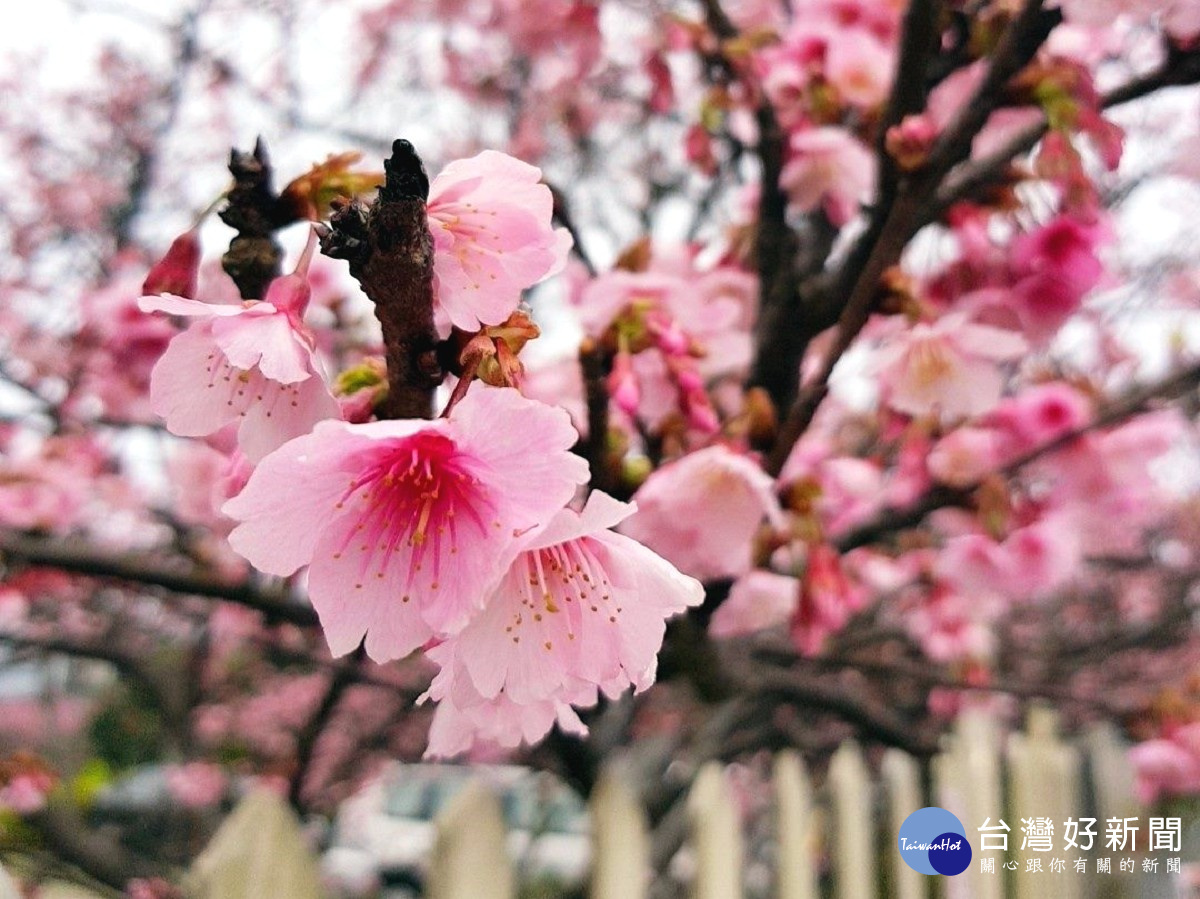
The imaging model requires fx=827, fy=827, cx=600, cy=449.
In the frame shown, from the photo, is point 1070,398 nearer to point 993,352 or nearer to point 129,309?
point 993,352

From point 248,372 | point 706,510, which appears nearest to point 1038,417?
point 706,510

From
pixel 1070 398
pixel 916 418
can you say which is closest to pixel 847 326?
pixel 916 418

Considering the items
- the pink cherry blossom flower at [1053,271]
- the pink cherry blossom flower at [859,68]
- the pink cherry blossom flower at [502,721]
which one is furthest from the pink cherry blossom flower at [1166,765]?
the pink cherry blossom flower at [502,721]

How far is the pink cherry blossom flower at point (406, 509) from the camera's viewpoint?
475mm

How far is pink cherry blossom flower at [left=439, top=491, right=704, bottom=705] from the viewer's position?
537 millimetres

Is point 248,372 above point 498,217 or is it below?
below

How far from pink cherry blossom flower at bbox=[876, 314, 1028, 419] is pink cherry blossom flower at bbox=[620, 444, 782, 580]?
255mm

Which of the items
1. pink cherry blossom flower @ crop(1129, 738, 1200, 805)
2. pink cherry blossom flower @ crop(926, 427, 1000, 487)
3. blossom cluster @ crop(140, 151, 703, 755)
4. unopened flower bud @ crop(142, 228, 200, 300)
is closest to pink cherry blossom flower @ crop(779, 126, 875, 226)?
pink cherry blossom flower @ crop(926, 427, 1000, 487)

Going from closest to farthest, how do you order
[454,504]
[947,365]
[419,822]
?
1. [454,504]
2. [947,365]
3. [419,822]

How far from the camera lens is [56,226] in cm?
459

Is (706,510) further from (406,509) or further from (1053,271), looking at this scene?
(1053,271)

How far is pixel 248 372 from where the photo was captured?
596mm

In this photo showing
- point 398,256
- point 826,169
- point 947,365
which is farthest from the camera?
point 826,169

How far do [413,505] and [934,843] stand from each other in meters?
1.56
